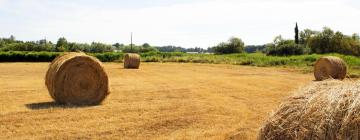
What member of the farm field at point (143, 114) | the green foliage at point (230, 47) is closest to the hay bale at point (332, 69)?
the farm field at point (143, 114)

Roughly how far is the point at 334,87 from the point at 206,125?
165 inches

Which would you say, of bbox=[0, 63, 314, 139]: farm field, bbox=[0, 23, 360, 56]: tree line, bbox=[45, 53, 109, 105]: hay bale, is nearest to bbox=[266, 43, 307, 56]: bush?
bbox=[0, 23, 360, 56]: tree line

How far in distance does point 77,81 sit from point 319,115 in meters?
8.69

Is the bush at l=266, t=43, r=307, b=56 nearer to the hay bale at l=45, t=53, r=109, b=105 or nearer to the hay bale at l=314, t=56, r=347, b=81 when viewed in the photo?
the hay bale at l=314, t=56, r=347, b=81

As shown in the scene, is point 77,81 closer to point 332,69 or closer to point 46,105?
point 46,105

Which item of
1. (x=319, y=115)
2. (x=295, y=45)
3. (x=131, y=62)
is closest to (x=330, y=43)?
(x=295, y=45)

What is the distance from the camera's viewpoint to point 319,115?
5.46 m

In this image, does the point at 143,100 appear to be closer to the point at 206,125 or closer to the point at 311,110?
the point at 206,125

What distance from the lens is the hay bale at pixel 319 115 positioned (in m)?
5.16

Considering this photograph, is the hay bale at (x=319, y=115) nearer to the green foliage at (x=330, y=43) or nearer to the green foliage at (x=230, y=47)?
the green foliage at (x=330, y=43)

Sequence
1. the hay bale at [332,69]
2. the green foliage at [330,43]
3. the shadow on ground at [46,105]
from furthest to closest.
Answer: the green foliage at [330,43]
the hay bale at [332,69]
the shadow on ground at [46,105]

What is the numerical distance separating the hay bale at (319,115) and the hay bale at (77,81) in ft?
24.8

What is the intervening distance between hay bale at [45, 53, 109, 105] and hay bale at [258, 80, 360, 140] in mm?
7546

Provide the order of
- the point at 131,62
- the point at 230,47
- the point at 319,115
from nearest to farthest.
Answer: the point at 319,115
the point at 131,62
the point at 230,47
